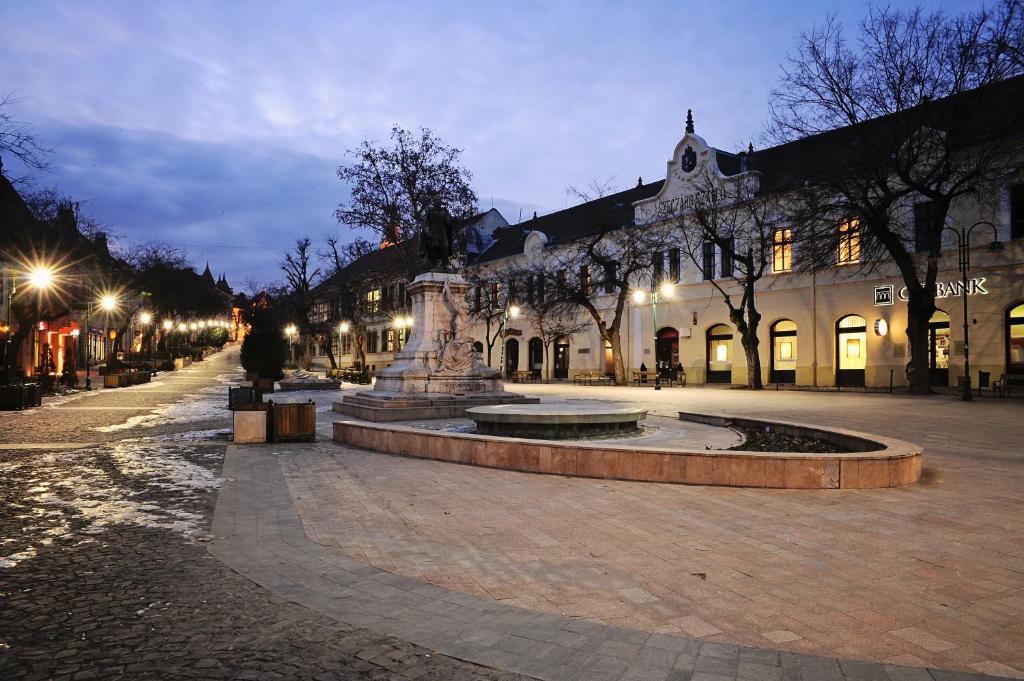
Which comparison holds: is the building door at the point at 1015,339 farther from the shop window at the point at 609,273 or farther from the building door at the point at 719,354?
the shop window at the point at 609,273

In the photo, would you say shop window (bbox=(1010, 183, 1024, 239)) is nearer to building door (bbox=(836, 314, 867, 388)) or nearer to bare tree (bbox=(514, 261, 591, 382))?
building door (bbox=(836, 314, 867, 388))

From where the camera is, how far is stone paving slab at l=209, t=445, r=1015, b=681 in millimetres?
3184

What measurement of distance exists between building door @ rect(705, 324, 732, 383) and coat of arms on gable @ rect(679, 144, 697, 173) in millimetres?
9164

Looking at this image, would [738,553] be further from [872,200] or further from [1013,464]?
[872,200]

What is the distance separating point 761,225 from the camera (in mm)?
31031

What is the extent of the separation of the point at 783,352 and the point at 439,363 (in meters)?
21.5

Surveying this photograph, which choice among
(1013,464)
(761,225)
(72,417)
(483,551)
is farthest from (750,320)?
(483,551)

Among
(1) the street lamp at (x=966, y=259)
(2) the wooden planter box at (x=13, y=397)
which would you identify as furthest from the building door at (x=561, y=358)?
(2) the wooden planter box at (x=13, y=397)

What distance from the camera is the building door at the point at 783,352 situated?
3366cm

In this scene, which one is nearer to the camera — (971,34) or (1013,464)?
(1013,464)

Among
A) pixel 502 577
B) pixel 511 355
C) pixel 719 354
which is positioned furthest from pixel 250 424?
pixel 511 355

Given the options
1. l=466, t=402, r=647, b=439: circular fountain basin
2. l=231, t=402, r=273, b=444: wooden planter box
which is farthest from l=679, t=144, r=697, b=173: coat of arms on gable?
l=231, t=402, r=273, b=444: wooden planter box

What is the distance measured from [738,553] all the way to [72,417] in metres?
18.4

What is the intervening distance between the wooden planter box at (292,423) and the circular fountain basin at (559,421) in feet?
9.90
